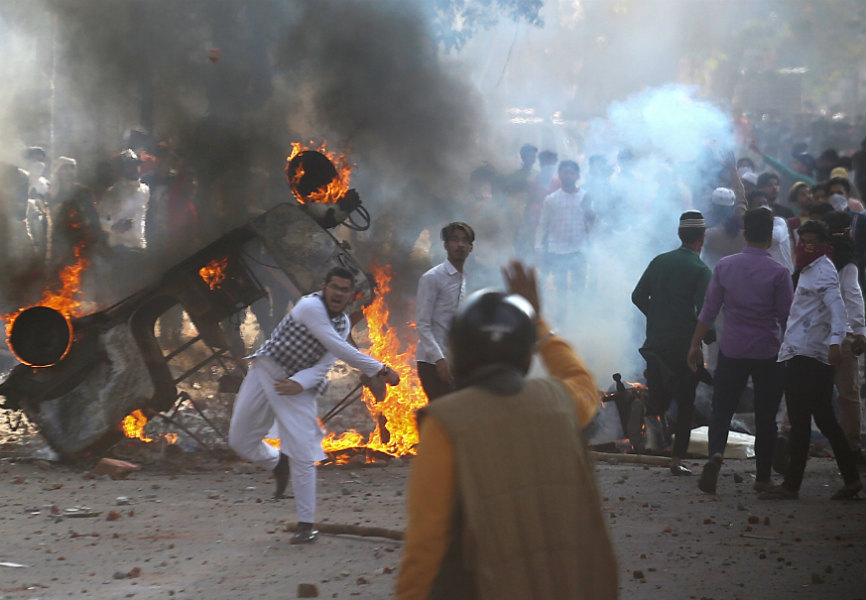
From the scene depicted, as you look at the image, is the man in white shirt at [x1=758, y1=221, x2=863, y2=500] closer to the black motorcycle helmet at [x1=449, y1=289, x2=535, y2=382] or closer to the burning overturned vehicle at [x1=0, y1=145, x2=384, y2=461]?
the burning overturned vehicle at [x1=0, y1=145, x2=384, y2=461]

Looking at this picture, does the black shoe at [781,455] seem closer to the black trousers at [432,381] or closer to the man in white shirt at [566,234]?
the black trousers at [432,381]

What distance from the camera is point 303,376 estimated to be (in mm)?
6449

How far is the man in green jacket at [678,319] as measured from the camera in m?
7.96

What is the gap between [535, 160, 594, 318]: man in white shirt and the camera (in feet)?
41.6

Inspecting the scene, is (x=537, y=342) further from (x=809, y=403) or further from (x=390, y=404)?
(x=390, y=404)

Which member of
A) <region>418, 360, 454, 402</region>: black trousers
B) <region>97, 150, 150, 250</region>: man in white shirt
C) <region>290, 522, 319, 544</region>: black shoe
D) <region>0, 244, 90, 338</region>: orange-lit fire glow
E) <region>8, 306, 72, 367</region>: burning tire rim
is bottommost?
<region>290, 522, 319, 544</region>: black shoe

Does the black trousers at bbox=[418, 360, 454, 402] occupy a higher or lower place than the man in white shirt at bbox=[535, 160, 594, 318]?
lower

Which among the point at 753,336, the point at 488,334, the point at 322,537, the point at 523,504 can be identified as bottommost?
the point at 322,537

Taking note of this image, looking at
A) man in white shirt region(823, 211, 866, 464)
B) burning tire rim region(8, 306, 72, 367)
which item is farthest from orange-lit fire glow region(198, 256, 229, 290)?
man in white shirt region(823, 211, 866, 464)

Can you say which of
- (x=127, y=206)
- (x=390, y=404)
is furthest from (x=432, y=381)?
(x=127, y=206)

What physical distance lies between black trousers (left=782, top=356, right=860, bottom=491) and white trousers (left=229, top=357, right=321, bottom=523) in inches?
116

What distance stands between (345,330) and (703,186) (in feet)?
25.8

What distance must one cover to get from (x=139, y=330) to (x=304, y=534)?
10.5ft

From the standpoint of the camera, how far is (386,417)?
923cm
